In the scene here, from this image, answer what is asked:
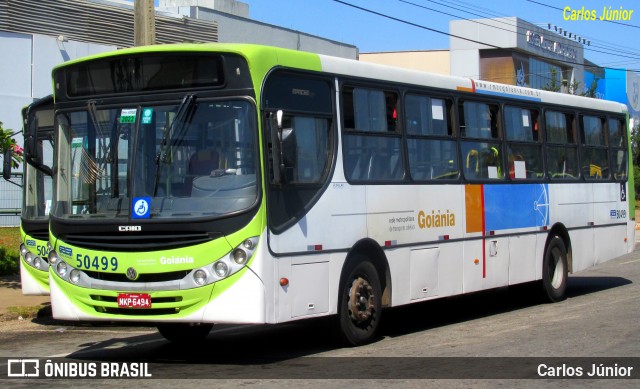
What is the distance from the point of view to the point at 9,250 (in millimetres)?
22422

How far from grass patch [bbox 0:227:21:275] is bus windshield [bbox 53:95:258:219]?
35.0 feet

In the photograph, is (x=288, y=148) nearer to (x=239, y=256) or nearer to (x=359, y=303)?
(x=239, y=256)

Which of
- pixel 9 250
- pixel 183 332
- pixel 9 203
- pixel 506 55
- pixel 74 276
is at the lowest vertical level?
pixel 183 332

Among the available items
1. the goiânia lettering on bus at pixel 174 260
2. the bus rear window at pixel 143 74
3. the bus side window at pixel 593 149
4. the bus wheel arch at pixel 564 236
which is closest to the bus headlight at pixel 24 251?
the bus rear window at pixel 143 74

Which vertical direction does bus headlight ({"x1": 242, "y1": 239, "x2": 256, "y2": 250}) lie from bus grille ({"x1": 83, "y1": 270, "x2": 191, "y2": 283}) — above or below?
above

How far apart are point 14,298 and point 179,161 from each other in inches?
317

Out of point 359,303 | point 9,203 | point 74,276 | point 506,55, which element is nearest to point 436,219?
point 359,303

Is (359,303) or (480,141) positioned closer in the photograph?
(359,303)

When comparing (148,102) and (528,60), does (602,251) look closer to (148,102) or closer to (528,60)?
(148,102)

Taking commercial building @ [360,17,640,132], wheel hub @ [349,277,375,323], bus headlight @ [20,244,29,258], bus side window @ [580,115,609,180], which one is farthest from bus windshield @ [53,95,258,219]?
commercial building @ [360,17,640,132]

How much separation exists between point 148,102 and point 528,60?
60.8m

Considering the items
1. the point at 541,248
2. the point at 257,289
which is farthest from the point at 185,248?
the point at 541,248

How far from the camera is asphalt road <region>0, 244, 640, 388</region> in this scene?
8.86 metres

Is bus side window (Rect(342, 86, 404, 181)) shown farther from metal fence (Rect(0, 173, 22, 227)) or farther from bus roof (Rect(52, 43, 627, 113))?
metal fence (Rect(0, 173, 22, 227))
